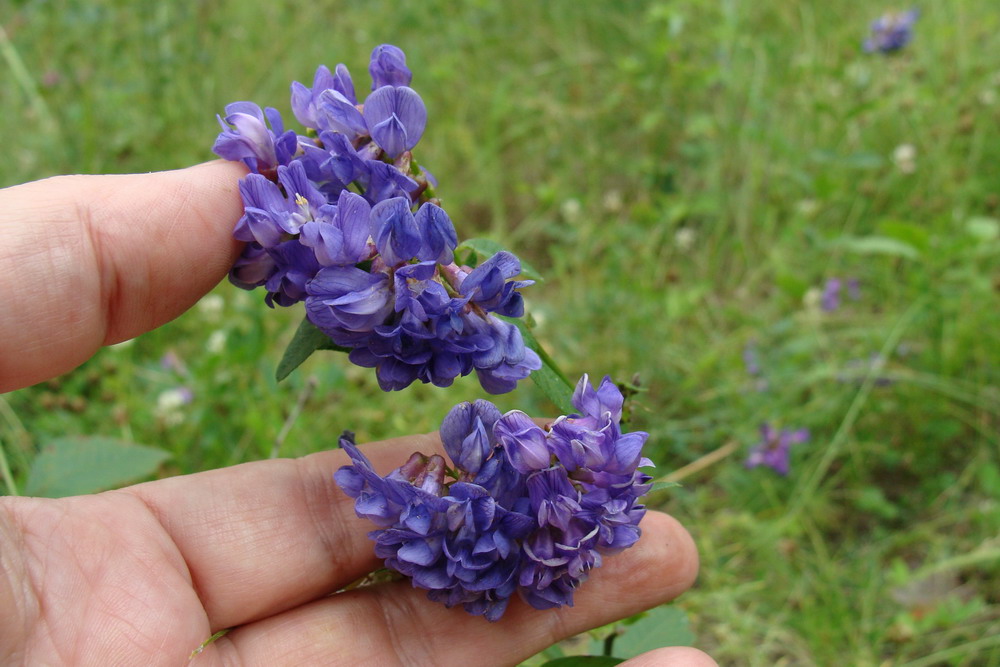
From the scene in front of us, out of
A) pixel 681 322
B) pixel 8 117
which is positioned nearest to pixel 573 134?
pixel 681 322

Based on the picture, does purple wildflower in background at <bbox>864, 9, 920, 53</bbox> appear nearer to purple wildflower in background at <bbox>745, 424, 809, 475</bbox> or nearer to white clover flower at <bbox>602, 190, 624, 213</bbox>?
white clover flower at <bbox>602, 190, 624, 213</bbox>

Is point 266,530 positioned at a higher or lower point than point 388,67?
lower

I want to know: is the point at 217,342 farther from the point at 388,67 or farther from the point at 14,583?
the point at 388,67

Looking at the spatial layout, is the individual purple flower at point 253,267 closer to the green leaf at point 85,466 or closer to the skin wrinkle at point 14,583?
the skin wrinkle at point 14,583

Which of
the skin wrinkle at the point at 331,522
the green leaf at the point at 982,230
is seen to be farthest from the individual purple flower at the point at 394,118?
the green leaf at the point at 982,230

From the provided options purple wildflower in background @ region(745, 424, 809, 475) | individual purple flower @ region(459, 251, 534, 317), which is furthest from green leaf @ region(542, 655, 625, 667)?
purple wildflower in background @ region(745, 424, 809, 475)

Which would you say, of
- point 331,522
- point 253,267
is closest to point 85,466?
point 331,522

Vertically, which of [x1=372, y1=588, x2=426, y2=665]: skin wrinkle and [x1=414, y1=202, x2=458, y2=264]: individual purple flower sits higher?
[x1=414, y1=202, x2=458, y2=264]: individual purple flower
